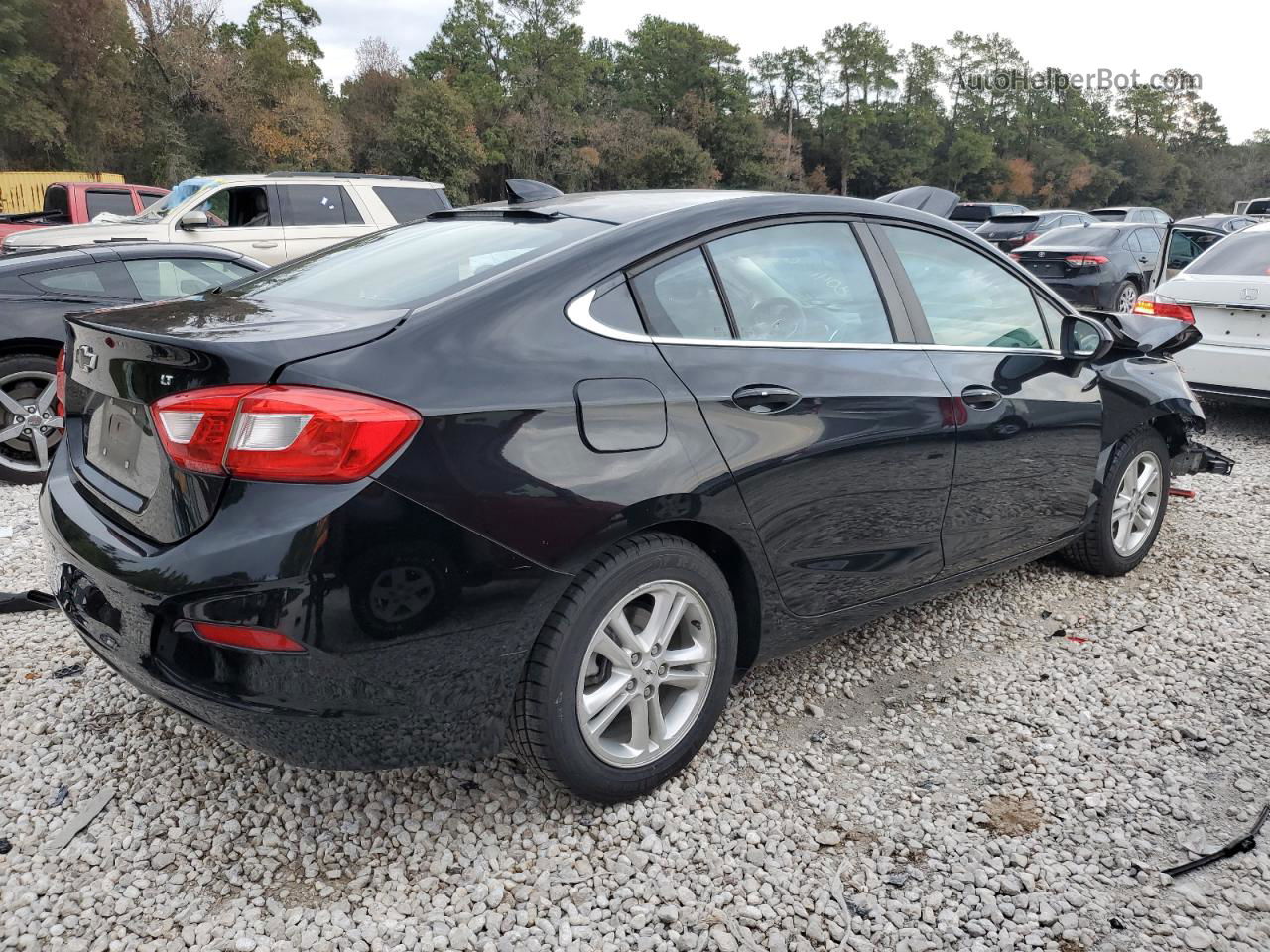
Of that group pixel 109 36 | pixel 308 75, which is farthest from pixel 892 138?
pixel 109 36

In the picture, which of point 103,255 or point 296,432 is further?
point 103,255

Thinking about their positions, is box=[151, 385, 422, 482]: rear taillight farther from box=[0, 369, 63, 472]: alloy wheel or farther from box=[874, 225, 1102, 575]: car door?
box=[0, 369, 63, 472]: alloy wheel

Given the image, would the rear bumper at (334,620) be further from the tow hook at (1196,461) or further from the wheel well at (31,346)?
the wheel well at (31,346)

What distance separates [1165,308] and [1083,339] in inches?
158

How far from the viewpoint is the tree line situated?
3459cm

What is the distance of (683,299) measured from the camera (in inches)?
102

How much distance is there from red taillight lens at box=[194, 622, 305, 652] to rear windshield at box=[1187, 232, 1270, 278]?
279 inches

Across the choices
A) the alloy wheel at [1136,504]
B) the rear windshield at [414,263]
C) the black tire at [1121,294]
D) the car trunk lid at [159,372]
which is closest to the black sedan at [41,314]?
the rear windshield at [414,263]

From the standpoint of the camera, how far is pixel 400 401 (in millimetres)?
2010

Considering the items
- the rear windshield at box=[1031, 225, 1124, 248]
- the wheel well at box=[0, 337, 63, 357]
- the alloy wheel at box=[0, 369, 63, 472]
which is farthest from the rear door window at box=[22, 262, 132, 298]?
the rear windshield at box=[1031, 225, 1124, 248]

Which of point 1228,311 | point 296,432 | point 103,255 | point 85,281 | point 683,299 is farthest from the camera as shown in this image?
point 1228,311

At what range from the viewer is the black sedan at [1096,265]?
12625mm

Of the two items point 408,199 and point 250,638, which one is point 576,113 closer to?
point 408,199

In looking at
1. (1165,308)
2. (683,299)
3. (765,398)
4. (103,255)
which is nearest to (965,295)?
(765,398)
